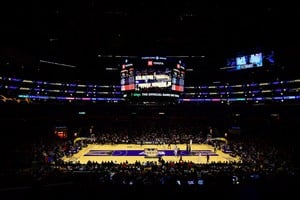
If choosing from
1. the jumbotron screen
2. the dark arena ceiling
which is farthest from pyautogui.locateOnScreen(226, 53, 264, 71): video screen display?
the jumbotron screen

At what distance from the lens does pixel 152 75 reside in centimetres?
2769

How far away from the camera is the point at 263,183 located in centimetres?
496

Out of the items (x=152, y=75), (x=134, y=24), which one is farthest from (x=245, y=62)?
(x=134, y=24)

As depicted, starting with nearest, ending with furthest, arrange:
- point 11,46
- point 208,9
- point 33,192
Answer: point 33,192 → point 208,9 → point 11,46

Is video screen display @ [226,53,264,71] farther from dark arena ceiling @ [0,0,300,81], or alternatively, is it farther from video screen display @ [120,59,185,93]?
video screen display @ [120,59,185,93]

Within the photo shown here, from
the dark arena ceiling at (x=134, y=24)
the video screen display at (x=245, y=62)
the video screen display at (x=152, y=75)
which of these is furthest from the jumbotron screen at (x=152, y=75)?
the dark arena ceiling at (x=134, y=24)

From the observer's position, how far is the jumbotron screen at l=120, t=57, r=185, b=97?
27500 mm

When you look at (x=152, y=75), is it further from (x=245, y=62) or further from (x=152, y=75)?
(x=245, y=62)

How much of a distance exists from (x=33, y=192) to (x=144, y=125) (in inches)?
1619

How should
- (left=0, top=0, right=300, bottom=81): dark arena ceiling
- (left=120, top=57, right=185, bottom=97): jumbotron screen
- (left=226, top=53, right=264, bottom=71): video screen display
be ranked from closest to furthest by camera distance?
(left=0, top=0, right=300, bottom=81): dark arena ceiling
(left=226, top=53, right=264, bottom=71): video screen display
(left=120, top=57, right=185, bottom=97): jumbotron screen

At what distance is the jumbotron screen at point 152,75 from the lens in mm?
27500

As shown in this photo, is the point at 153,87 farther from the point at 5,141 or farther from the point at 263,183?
the point at 263,183

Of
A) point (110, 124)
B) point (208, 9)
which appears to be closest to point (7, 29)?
point (208, 9)

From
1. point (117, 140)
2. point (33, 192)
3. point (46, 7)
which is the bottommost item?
point (117, 140)
